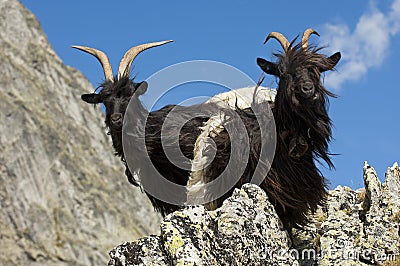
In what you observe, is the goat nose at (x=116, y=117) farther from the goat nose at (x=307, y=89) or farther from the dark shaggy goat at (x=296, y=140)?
the goat nose at (x=307, y=89)

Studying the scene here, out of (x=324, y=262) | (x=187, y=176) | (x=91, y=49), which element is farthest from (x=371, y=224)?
(x=91, y=49)

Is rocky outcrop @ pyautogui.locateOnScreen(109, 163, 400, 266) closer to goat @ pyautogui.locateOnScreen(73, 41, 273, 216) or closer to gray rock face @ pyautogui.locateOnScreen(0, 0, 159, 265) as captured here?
goat @ pyautogui.locateOnScreen(73, 41, 273, 216)

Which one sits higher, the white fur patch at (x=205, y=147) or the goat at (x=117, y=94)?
the goat at (x=117, y=94)

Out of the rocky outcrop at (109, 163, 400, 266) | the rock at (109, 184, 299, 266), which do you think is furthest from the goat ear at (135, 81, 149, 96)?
the rock at (109, 184, 299, 266)

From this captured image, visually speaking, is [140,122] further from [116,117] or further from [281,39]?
[281,39]

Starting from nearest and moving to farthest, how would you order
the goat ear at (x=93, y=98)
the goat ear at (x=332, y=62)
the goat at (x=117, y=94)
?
the goat ear at (x=332, y=62) → the goat at (x=117, y=94) → the goat ear at (x=93, y=98)

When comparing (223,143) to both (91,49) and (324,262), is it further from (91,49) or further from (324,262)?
(91,49)

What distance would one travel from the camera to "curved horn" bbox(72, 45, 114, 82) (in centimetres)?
1113

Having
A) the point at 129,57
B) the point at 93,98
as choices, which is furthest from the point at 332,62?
the point at 93,98

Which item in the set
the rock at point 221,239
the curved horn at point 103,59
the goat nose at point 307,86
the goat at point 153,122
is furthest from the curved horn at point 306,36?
the curved horn at point 103,59

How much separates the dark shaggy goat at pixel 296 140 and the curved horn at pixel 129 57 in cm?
274

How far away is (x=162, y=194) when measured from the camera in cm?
1018

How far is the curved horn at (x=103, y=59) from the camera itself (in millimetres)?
11133

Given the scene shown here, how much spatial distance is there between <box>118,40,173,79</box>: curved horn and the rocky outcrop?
3757 mm
